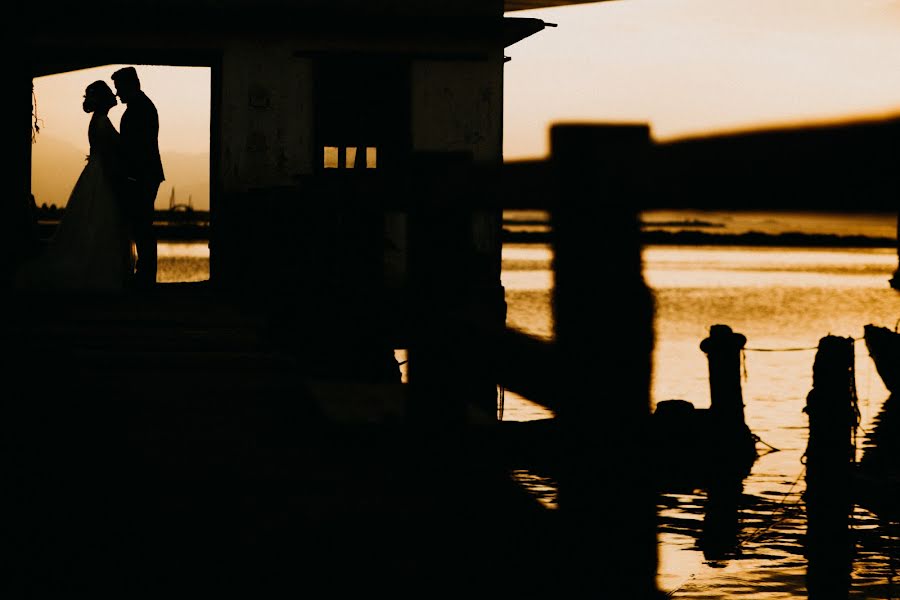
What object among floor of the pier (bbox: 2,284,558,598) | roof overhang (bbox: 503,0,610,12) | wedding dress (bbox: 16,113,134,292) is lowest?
floor of the pier (bbox: 2,284,558,598)

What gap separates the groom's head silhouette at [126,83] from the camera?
12516 millimetres

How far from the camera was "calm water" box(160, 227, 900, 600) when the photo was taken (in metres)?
9.31

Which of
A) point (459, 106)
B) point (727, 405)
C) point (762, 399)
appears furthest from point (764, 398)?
point (459, 106)

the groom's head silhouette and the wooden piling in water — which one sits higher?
the groom's head silhouette

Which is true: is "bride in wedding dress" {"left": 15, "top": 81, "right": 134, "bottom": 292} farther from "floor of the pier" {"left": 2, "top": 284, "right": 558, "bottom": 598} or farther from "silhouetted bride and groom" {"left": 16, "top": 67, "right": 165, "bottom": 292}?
"floor of the pier" {"left": 2, "top": 284, "right": 558, "bottom": 598}

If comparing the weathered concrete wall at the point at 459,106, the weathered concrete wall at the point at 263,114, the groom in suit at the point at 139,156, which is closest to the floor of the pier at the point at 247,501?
the groom in suit at the point at 139,156

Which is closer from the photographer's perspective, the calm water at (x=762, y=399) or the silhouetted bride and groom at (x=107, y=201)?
the calm water at (x=762, y=399)

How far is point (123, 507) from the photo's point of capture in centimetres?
477

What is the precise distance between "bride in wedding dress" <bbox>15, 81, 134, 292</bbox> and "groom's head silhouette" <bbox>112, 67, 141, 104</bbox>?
0.09 metres

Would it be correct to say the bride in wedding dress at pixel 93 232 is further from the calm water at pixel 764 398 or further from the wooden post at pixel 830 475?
the wooden post at pixel 830 475

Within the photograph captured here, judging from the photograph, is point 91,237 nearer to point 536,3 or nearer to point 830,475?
point 536,3

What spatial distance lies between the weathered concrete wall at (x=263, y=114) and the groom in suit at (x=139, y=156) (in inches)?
83.5

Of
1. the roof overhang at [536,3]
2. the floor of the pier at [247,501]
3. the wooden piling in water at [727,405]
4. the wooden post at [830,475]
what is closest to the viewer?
the floor of the pier at [247,501]

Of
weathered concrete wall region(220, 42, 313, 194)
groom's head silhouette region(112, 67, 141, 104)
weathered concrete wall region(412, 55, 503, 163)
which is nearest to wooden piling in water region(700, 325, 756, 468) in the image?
weathered concrete wall region(412, 55, 503, 163)
